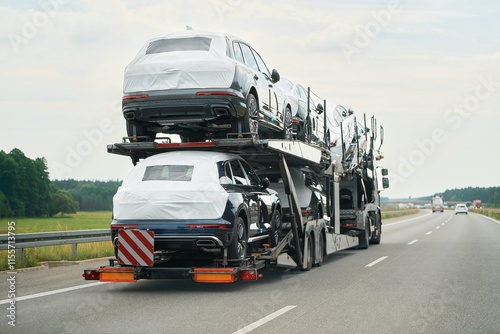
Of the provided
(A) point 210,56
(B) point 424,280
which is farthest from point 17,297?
(B) point 424,280

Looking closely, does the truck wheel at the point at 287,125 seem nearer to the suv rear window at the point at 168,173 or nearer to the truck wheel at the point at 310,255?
the truck wheel at the point at 310,255

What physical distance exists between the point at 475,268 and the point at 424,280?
9.29ft

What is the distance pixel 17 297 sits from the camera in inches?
403

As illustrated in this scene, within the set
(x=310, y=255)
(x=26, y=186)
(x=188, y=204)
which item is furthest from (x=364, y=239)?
(x=26, y=186)

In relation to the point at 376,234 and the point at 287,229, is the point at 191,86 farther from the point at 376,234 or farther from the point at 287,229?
the point at 376,234

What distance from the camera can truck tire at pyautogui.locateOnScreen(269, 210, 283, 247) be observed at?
13.1m

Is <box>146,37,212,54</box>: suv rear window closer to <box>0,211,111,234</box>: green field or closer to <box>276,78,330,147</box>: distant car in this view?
<box>276,78,330,147</box>: distant car

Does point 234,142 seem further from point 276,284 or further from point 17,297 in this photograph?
point 17,297

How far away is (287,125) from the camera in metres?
15.1

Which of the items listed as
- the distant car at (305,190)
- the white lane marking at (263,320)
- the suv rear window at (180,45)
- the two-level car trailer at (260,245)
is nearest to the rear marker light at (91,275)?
the two-level car trailer at (260,245)

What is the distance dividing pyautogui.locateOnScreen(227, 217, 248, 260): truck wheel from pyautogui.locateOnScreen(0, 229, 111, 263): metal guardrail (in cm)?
492

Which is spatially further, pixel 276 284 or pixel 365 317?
pixel 276 284

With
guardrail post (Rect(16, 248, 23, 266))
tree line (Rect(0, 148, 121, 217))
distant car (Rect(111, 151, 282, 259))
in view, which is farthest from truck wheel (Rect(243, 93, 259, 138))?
tree line (Rect(0, 148, 121, 217))

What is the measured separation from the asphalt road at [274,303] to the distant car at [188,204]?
32.5 inches
